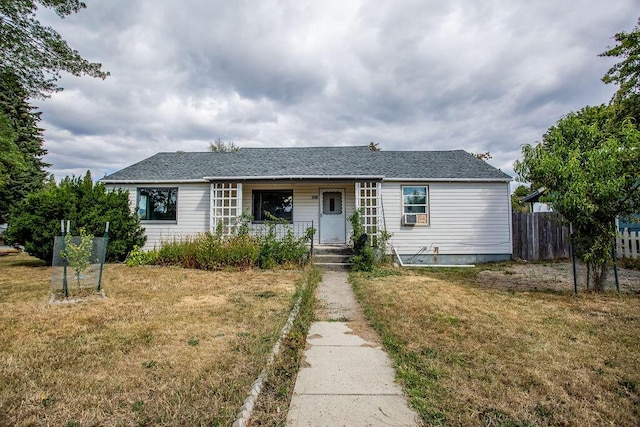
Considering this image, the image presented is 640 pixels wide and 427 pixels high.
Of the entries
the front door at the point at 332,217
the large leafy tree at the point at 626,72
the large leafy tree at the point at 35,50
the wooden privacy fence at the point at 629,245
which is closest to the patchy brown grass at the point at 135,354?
the large leafy tree at the point at 35,50

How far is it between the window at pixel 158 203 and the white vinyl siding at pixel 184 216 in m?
0.18

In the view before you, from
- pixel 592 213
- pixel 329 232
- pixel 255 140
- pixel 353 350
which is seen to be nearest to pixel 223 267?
pixel 329 232

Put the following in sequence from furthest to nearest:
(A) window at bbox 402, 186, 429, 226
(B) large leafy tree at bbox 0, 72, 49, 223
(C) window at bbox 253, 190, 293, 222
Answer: (B) large leafy tree at bbox 0, 72, 49, 223, (C) window at bbox 253, 190, 293, 222, (A) window at bbox 402, 186, 429, 226

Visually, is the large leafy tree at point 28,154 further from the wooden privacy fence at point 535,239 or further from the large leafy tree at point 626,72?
the large leafy tree at point 626,72

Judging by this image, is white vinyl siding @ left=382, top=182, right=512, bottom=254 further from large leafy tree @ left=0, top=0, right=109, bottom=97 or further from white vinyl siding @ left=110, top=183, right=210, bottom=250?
large leafy tree @ left=0, top=0, right=109, bottom=97

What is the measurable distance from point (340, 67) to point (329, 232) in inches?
241

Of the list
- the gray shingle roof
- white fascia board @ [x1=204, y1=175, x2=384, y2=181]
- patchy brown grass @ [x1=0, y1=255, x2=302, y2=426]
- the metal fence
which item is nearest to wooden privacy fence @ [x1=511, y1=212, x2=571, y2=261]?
the gray shingle roof

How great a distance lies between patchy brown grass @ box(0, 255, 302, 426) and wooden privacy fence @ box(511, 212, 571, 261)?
10.1 metres

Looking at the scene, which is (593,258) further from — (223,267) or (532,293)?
(223,267)

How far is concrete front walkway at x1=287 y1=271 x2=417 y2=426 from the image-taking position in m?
2.12

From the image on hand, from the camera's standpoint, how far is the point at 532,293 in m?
6.15

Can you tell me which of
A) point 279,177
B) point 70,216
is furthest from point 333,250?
point 70,216

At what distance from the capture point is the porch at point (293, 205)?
38.2ft

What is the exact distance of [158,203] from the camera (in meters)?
12.3
